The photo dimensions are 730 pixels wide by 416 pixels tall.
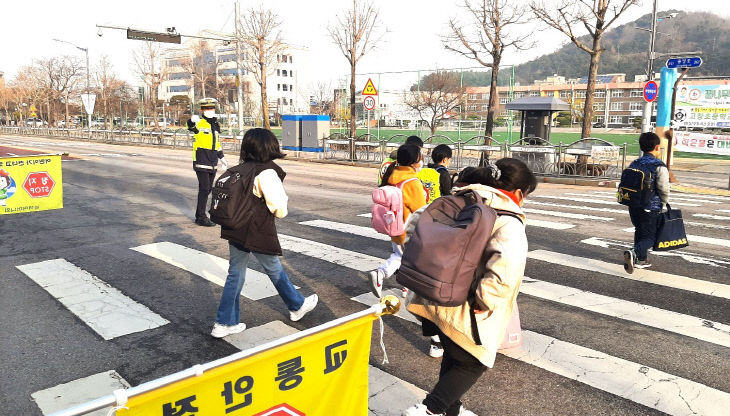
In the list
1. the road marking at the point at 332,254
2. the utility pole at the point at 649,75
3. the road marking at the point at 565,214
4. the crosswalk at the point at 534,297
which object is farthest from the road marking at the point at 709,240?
the utility pole at the point at 649,75

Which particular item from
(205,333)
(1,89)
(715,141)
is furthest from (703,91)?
(1,89)

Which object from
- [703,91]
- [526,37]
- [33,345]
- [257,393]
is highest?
→ [526,37]

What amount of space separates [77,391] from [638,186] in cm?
603

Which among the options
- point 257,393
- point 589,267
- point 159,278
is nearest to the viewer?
point 257,393

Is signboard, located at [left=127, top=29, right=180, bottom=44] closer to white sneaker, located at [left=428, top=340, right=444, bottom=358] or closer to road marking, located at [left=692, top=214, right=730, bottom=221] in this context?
road marking, located at [left=692, top=214, right=730, bottom=221]

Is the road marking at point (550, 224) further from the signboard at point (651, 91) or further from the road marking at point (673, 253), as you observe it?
the signboard at point (651, 91)

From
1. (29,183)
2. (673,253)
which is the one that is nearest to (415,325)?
(673,253)

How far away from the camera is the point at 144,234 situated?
871 cm

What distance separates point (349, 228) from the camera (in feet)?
30.1

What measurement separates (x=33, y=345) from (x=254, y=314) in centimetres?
184

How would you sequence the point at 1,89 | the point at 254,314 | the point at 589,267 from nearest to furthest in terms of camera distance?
the point at 254,314
the point at 589,267
the point at 1,89

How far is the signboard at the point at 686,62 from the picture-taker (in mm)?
16609

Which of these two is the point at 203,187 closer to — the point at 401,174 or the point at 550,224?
the point at 401,174

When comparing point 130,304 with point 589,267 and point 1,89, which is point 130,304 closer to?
point 589,267
